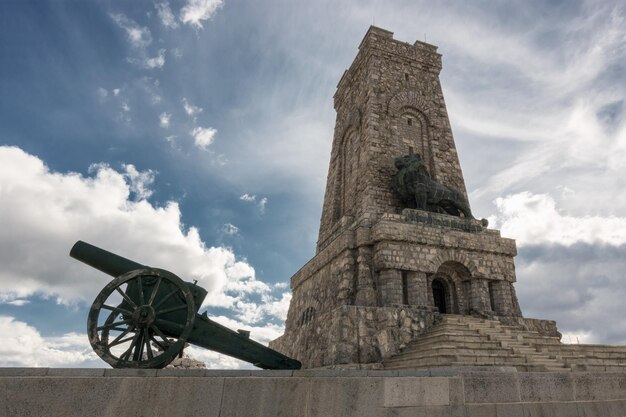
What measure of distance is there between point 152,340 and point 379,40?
17.0 metres

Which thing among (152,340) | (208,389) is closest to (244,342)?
(152,340)

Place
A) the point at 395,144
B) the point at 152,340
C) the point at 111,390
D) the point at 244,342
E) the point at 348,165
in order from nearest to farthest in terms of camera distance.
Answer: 1. the point at 111,390
2. the point at 152,340
3. the point at 244,342
4. the point at 395,144
5. the point at 348,165

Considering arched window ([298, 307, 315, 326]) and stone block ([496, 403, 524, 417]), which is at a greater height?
arched window ([298, 307, 315, 326])

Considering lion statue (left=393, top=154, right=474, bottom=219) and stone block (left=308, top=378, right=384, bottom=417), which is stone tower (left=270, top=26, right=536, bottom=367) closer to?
lion statue (left=393, top=154, right=474, bottom=219)

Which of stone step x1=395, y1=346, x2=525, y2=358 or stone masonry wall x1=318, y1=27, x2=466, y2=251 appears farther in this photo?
stone masonry wall x1=318, y1=27, x2=466, y2=251

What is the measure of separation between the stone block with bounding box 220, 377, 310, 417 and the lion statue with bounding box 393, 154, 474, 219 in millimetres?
10211

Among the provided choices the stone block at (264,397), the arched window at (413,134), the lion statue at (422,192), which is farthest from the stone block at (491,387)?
the arched window at (413,134)

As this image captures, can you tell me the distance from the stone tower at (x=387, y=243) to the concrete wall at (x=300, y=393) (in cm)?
412

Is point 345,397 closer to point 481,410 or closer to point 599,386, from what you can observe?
point 481,410

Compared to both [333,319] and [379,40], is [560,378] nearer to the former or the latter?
[333,319]

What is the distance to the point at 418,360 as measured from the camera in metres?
8.57

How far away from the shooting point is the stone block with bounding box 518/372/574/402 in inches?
250

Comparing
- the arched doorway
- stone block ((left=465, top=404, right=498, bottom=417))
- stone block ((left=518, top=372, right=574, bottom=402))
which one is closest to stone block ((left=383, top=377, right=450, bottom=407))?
stone block ((left=465, top=404, right=498, bottom=417))

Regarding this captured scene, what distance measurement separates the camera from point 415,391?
557cm
